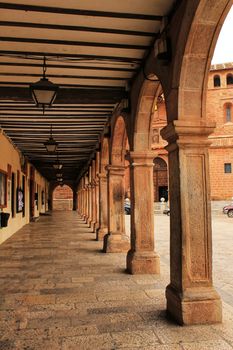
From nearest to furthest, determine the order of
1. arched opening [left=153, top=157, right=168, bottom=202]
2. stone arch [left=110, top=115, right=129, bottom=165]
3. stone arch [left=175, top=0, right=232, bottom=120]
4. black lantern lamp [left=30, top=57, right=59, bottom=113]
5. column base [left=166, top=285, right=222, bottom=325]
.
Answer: stone arch [left=175, top=0, right=232, bottom=120], column base [left=166, top=285, right=222, bottom=325], black lantern lamp [left=30, top=57, right=59, bottom=113], stone arch [left=110, top=115, right=129, bottom=165], arched opening [left=153, top=157, right=168, bottom=202]

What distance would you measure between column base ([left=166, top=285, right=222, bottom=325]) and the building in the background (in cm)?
3068

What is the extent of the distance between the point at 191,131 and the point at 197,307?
1.75 metres

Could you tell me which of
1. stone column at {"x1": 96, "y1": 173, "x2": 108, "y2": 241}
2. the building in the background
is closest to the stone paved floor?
stone column at {"x1": 96, "y1": 173, "x2": 108, "y2": 241}

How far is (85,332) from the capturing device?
3324 mm

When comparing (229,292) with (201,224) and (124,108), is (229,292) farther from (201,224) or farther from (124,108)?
(124,108)

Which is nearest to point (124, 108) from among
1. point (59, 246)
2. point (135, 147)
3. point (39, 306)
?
point (135, 147)

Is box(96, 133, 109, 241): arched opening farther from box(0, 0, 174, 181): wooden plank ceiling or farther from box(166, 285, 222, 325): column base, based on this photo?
box(166, 285, 222, 325): column base

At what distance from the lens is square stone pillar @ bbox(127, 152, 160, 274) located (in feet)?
19.3

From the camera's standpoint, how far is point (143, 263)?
5789mm

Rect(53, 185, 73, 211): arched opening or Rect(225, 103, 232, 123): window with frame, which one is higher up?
Rect(225, 103, 232, 123): window with frame

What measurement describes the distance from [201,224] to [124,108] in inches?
121

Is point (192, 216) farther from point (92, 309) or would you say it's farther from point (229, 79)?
point (229, 79)

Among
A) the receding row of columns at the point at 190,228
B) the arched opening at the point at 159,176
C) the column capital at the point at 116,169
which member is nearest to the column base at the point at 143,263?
the receding row of columns at the point at 190,228

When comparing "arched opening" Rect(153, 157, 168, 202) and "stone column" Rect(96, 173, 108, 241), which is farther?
"arched opening" Rect(153, 157, 168, 202)
